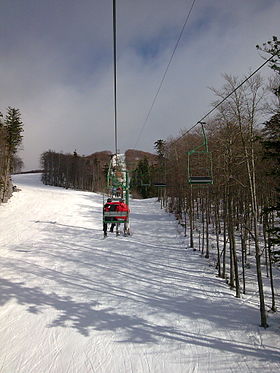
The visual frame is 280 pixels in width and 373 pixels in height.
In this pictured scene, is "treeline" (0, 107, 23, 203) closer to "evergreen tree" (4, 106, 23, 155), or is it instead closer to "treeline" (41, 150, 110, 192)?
"evergreen tree" (4, 106, 23, 155)

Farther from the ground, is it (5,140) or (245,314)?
(5,140)

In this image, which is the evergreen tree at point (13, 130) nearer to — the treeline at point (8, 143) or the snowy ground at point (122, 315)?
the treeline at point (8, 143)

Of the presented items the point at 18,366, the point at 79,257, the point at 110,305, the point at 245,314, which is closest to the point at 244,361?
the point at 245,314

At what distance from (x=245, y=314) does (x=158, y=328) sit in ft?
13.6

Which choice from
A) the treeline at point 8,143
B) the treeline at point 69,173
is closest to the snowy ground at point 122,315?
the treeline at point 8,143

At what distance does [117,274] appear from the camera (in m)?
14.0

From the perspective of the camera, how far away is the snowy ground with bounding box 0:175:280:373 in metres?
7.35

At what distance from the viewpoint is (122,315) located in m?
9.78

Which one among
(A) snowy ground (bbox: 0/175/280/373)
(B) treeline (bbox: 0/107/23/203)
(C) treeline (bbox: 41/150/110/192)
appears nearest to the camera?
(A) snowy ground (bbox: 0/175/280/373)

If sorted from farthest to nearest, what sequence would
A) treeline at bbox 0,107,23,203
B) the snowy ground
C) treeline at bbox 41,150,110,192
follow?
treeline at bbox 41,150,110,192
treeline at bbox 0,107,23,203
the snowy ground

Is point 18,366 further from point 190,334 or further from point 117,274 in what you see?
point 117,274

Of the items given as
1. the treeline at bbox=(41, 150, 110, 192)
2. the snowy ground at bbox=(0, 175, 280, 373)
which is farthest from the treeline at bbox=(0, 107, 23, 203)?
the treeline at bbox=(41, 150, 110, 192)

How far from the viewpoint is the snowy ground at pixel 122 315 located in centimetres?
735

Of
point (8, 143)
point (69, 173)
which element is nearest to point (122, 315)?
point (8, 143)
